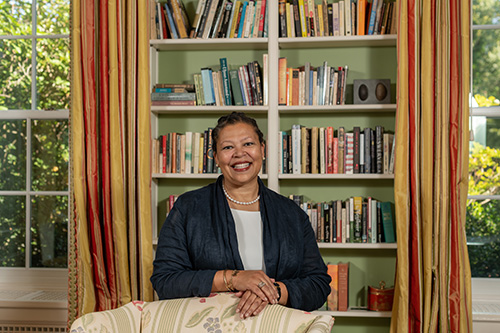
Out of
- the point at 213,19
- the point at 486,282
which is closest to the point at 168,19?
the point at 213,19

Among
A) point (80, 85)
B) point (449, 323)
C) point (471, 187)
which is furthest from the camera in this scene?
point (471, 187)

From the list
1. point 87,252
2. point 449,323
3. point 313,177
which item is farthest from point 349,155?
point 87,252

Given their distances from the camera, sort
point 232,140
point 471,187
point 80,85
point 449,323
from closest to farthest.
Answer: point 232,140 < point 449,323 < point 80,85 < point 471,187

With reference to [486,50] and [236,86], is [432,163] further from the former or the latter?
[236,86]

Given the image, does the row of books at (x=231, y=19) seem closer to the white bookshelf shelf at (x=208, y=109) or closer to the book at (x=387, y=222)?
the white bookshelf shelf at (x=208, y=109)

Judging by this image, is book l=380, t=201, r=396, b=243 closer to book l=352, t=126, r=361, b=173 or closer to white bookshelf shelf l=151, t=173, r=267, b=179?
book l=352, t=126, r=361, b=173

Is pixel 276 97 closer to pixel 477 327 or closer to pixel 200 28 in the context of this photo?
pixel 200 28

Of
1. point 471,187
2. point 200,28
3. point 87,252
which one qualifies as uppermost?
point 200,28

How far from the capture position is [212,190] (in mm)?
2201

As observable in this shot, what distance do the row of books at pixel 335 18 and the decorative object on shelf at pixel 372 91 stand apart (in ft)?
0.87

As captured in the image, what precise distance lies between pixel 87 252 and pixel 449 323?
6.20ft

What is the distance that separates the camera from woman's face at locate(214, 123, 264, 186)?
2.12 m

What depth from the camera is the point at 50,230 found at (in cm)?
347

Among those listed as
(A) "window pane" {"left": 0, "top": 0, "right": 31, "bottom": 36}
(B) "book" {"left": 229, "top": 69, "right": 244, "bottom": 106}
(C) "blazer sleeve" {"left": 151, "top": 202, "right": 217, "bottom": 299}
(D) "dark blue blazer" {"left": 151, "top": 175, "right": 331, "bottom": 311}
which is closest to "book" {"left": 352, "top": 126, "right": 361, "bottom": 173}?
(B) "book" {"left": 229, "top": 69, "right": 244, "bottom": 106}
